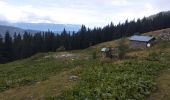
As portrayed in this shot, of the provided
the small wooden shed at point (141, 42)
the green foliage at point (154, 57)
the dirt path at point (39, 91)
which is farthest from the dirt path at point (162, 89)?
the small wooden shed at point (141, 42)

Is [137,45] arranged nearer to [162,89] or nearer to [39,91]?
[162,89]

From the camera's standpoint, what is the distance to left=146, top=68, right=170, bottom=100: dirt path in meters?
23.4

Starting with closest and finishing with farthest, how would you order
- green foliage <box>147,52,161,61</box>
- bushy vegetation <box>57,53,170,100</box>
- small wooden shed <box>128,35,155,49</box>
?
bushy vegetation <box>57,53,170,100</box> → green foliage <box>147,52,161,61</box> → small wooden shed <box>128,35,155,49</box>

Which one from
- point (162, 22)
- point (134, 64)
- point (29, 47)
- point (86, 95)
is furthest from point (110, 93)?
point (162, 22)

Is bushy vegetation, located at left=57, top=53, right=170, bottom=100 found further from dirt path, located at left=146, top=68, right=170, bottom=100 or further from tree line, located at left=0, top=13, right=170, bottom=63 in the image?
tree line, located at left=0, top=13, right=170, bottom=63

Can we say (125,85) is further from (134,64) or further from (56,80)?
(134,64)

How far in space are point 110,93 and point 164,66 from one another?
56.3 feet

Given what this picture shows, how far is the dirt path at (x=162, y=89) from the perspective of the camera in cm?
2341

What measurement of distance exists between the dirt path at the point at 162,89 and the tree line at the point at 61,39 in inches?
3418

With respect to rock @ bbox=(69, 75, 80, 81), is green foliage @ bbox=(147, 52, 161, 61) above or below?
below

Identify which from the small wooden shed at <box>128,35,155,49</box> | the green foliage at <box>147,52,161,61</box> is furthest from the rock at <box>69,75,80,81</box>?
the small wooden shed at <box>128,35,155,49</box>

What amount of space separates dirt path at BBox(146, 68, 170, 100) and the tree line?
285ft

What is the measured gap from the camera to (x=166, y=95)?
78.7ft

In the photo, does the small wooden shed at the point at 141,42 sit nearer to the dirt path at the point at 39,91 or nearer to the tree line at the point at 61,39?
the tree line at the point at 61,39
